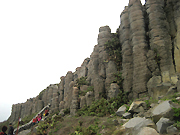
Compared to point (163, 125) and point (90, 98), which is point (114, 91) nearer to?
point (90, 98)

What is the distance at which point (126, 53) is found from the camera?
19812 millimetres

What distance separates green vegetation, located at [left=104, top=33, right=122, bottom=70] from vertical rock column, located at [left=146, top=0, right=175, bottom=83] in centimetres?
562

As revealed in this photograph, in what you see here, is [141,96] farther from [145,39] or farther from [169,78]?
[145,39]

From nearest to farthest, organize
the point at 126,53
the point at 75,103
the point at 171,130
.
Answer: the point at 171,130 → the point at 126,53 → the point at 75,103

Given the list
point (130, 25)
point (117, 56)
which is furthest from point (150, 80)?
point (130, 25)

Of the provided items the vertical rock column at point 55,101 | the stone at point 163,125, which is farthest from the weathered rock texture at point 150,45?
the vertical rock column at point 55,101

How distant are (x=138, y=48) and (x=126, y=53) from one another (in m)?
2.21

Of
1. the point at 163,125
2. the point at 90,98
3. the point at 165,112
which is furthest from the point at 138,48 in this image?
the point at 163,125

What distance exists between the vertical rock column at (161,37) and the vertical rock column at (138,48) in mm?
1097

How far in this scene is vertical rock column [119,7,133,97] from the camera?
61.1ft

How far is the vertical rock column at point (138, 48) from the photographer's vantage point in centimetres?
1654

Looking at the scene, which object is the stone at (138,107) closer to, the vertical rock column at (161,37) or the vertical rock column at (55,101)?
the vertical rock column at (161,37)

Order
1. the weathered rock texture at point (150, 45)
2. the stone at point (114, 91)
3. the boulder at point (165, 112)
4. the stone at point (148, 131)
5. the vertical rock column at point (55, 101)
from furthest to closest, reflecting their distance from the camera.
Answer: the vertical rock column at point (55, 101), the stone at point (114, 91), the weathered rock texture at point (150, 45), the boulder at point (165, 112), the stone at point (148, 131)

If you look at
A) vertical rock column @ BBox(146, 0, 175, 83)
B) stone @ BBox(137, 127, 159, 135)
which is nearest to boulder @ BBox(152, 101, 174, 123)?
stone @ BBox(137, 127, 159, 135)
